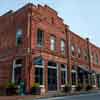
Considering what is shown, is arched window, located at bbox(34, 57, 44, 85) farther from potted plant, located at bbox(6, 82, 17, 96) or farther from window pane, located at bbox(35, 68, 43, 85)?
potted plant, located at bbox(6, 82, 17, 96)

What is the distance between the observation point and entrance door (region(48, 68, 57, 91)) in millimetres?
25522

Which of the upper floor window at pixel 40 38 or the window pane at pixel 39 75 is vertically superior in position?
the upper floor window at pixel 40 38

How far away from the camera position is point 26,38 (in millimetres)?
23547

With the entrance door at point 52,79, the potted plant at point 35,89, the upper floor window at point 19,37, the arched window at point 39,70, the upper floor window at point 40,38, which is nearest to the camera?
the potted plant at point 35,89

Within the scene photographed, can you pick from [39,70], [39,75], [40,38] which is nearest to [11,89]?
[39,75]

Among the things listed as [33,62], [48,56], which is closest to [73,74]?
[48,56]

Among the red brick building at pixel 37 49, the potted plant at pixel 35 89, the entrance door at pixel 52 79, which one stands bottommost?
the potted plant at pixel 35 89

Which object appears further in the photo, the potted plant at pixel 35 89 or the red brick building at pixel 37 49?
the red brick building at pixel 37 49

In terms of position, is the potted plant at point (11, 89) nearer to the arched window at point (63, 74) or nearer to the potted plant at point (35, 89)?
the potted plant at point (35, 89)

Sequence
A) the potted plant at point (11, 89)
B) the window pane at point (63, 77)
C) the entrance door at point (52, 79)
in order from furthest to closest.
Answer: the window pane at point (63, 77) < the entrance door at point (52, 79) < the potted plant at point (11, 89)

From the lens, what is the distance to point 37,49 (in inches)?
944

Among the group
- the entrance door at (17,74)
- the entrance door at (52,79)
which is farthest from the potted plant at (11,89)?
the entrance door at (52,79)

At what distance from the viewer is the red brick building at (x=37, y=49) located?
23.4m

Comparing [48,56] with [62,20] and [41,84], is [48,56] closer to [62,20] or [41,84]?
[41,84]
